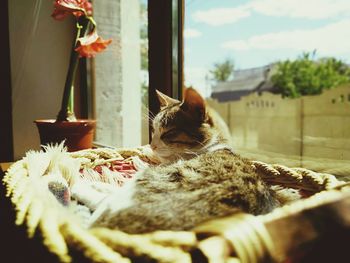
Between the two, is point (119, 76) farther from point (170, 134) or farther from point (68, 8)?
point (170, 134)

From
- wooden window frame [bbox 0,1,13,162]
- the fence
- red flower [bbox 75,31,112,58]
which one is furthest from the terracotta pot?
wooden window frame [bbox 0,1,13,162]

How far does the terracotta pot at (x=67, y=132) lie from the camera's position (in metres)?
1.32

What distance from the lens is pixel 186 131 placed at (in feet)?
3.19

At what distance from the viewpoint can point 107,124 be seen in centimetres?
208

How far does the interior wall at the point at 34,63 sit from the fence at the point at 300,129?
1.02 meters

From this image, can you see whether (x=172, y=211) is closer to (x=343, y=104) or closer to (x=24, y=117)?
(x=343, y=104)

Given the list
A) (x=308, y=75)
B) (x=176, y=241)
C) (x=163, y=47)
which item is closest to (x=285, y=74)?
(x=308, y=75)

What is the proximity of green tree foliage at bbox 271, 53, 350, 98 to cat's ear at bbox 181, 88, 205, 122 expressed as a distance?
1.71 feet

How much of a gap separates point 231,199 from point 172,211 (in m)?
0.10

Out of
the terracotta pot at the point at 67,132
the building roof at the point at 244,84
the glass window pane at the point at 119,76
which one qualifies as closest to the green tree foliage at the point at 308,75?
the building roof at the point at 244,84

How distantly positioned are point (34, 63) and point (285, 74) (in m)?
1.57

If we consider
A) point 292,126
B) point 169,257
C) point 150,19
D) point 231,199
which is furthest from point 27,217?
point 292,126

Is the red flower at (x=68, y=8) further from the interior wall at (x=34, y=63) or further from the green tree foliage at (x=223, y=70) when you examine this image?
the green tree foliage at (x=223, y=70)

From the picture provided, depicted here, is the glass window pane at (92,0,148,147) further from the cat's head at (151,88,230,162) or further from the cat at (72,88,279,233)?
the cat at (72,88,279,233)
